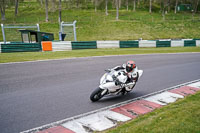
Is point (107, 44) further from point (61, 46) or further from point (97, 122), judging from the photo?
point (97, 122)

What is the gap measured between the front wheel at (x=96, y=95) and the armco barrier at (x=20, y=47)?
1526 centimetres

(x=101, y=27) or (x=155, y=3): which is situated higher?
(x=155, y=3)

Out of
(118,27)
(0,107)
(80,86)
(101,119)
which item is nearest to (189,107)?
(101,119)

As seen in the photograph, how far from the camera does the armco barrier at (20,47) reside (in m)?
19.8

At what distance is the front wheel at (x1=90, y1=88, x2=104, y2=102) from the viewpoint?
7074 millimetres

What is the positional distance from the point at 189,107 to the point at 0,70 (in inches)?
418

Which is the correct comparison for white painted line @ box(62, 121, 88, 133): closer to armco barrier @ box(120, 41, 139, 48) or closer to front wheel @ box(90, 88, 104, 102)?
front wheel @ box(90, 88, 104, 102)

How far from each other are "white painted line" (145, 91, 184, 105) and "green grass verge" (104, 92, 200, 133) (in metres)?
0.77

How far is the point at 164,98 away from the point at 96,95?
2.85m

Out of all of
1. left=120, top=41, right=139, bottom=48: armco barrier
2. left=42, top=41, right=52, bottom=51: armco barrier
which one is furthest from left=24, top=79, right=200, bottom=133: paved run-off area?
left=120, top=41, right=139, bottom=48: armco barrier

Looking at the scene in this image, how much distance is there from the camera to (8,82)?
30.7ft

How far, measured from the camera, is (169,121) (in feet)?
17.8

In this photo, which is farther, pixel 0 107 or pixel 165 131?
pixel 0 107

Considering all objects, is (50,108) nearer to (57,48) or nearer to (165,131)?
(165,131)
